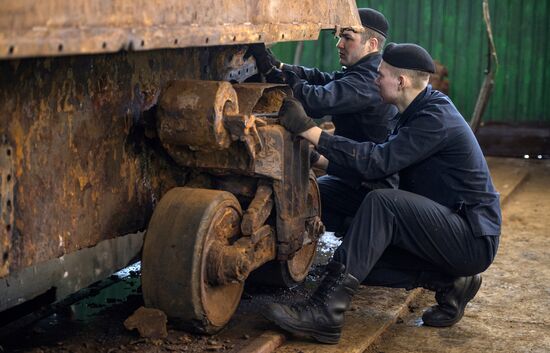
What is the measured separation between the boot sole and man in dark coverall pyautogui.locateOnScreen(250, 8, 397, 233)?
1171 millimetres

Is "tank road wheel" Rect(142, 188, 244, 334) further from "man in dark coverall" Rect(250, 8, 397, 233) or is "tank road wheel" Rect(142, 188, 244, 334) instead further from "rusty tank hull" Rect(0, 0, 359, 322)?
"man in dark coverall" Rect(250, 8, 397, 233)

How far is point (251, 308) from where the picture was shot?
15.6ft

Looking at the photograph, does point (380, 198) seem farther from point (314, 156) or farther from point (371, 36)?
point (371, 36)

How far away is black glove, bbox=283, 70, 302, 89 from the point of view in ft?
17.3

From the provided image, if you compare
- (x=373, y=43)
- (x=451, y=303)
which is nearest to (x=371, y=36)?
(x=373, y=43)

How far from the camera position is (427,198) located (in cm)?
464

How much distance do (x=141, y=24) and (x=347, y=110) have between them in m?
2.22

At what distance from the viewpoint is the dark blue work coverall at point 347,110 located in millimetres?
5152

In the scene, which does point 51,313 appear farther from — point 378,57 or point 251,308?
point 378,57

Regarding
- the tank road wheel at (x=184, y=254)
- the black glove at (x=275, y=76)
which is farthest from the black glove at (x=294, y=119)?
the black glove at (x=275, y=76)

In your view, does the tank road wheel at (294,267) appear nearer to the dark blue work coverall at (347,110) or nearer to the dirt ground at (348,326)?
the dirt ground at (348,326)

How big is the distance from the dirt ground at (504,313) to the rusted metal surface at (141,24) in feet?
5.13

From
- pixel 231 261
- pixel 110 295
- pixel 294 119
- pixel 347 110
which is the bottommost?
pixel 110 295

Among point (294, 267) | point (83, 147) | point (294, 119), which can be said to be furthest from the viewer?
point (294, 267)
